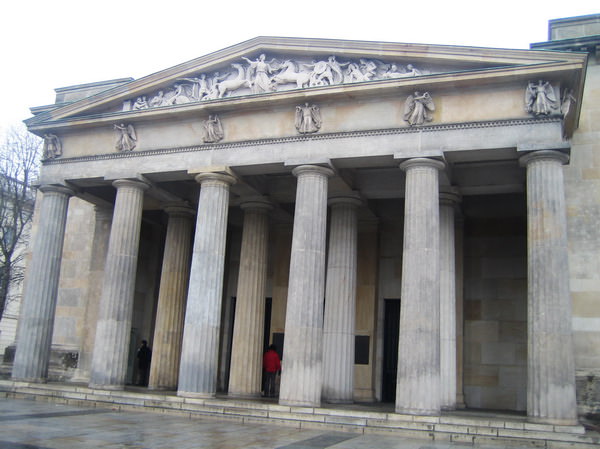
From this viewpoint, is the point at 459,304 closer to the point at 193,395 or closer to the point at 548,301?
the point at 548,301

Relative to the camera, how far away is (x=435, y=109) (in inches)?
789

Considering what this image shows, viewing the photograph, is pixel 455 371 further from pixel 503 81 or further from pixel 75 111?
pixel 75 111

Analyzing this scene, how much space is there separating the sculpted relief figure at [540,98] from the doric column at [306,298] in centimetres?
675

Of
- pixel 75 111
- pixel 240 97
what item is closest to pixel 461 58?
pixel 240 97

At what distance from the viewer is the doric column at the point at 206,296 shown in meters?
21.1

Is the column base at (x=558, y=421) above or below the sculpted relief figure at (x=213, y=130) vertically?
below

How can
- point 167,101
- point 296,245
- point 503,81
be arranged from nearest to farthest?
point 503,81, point 296,245, point 167,101

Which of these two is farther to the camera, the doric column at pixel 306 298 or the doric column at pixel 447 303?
the doric column at pixel 447 303

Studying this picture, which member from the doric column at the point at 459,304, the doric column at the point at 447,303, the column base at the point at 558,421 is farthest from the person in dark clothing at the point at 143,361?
the column base at the point at 558,421

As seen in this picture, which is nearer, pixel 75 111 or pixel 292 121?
pixel 292 121

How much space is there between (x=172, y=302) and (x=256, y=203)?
18.9 feet

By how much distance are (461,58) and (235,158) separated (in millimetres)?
8508

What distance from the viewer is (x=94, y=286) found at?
2820 centimetres

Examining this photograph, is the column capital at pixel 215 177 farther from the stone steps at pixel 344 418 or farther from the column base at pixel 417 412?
the column base at pixel 417 412
